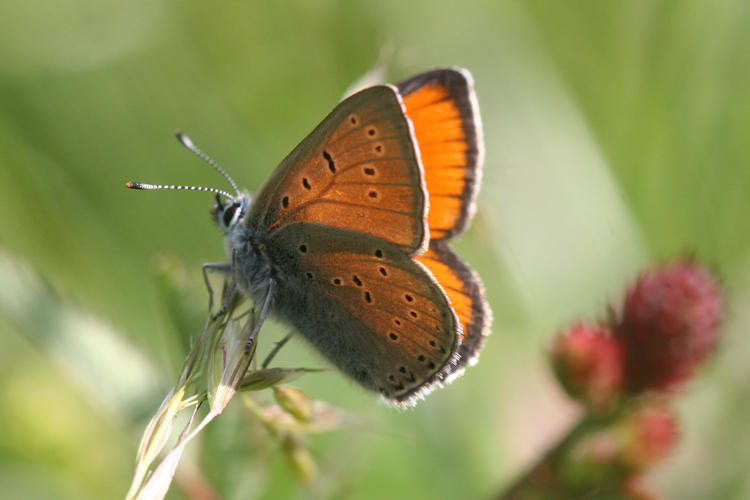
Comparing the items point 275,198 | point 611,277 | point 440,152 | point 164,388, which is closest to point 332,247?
point 275,198

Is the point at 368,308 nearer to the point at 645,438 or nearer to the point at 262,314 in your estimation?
the point at 262,314

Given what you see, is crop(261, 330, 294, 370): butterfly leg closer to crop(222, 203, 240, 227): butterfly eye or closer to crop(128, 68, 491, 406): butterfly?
crop(128, 68, 491, 406): butterfly

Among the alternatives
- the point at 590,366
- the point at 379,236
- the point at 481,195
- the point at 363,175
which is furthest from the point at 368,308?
the point at 481,195

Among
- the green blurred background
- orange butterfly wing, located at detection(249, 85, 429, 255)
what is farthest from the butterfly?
the green blurred background

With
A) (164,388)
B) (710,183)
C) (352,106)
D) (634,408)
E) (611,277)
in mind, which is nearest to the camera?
(352,106)

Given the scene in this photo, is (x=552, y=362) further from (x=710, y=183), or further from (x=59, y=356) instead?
(x=710, y=183)

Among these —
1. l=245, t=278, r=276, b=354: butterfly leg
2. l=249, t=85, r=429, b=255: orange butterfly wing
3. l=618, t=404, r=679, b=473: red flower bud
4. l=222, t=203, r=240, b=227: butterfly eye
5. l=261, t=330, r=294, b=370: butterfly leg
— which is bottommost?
l=618, t=404, r=679, b=473: red flower bud
